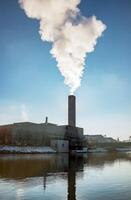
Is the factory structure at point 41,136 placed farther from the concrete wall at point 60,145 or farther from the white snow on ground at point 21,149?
the white snow on ground at point 21,149

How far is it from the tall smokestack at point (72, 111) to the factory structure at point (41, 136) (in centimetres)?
1611

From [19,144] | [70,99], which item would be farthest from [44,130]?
[70,99]

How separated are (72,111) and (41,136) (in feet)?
157

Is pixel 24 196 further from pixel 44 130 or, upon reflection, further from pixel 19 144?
pixel 44 130

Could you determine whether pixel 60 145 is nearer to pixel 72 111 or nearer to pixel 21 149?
pixel 21 149

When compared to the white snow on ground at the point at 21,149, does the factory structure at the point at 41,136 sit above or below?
above

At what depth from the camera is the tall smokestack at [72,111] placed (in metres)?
194

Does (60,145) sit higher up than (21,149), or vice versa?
(60,145)

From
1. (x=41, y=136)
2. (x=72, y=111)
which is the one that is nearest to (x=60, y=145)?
(x=41, y=136)

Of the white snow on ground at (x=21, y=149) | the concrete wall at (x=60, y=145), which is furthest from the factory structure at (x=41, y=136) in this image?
the white snow on ground at (x=21, y=149)

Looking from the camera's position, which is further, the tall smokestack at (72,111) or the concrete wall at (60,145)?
the tall smokestack at (72,111)

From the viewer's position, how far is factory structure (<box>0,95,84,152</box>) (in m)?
142

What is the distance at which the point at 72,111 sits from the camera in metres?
195

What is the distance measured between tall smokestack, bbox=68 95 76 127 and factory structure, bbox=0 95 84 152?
1611 centimetres
